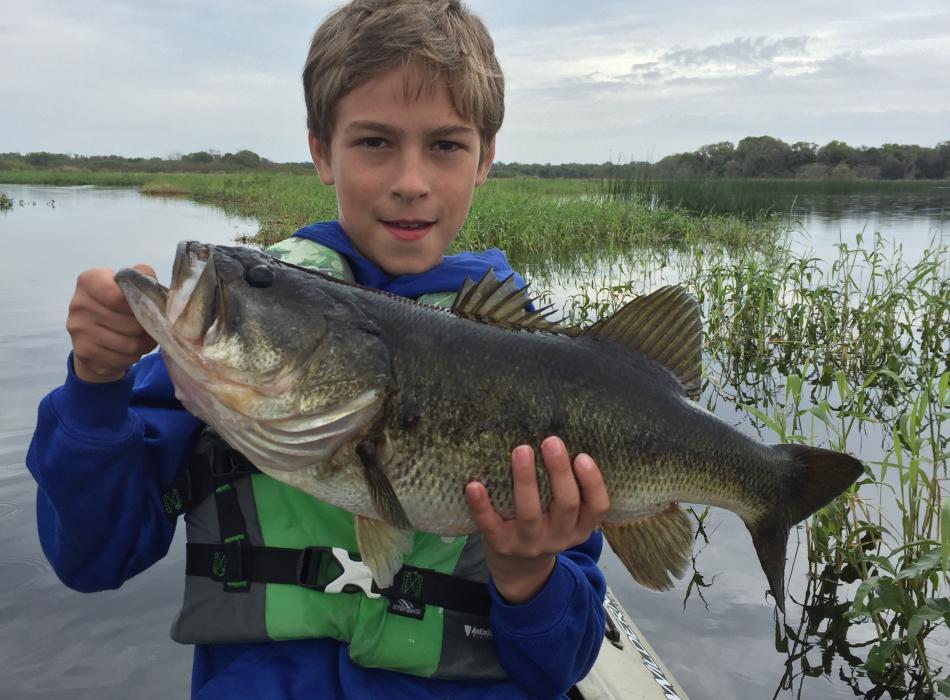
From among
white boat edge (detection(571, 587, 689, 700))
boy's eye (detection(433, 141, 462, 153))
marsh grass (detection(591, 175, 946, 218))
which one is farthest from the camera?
marsh grass (detection(591, 175, 946, 218))

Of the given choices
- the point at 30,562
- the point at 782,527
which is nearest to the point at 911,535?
the point at 782,527

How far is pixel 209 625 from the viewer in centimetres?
205

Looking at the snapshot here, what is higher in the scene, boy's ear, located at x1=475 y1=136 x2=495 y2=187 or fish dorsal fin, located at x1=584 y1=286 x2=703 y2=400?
boy's ear, located at x1=475 y1=136 x2=495 y2=187

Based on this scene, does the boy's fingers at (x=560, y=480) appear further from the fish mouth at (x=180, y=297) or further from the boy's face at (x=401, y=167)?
the boy's face at (x=401, y=167)

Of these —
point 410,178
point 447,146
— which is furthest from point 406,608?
point 447,146

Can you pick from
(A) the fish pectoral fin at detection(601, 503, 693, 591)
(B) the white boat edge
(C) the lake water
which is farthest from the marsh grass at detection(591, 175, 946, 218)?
(A) the fish pectoral fin at detection(601, 503, 693, 591)

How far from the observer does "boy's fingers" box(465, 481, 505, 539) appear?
174 centimetres

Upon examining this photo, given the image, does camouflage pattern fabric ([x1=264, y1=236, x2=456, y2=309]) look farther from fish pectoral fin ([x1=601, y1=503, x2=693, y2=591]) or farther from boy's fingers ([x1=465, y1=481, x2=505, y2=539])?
fish pectoral fin ([x1=601, y1=503, x2=693, y2=591])

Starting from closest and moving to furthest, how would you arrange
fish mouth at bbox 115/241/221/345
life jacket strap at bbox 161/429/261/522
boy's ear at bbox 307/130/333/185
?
fish mouth at bbox 115/241/221/345 < life jacket strap at bbox 161/429/261/522 < boy's ear at bbox 307/130/333/185

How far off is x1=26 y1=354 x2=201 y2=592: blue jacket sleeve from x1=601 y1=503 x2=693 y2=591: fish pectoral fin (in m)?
1.35

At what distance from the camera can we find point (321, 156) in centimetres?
269

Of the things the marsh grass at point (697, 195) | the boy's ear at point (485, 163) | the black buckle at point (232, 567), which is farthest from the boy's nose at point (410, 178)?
the marsh grass at point (697, 195)

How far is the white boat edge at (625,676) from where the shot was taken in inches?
113

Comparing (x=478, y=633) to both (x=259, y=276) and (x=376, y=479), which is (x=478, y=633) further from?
(x=259, y=276)
